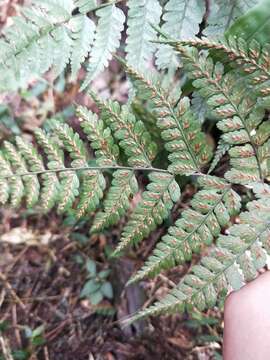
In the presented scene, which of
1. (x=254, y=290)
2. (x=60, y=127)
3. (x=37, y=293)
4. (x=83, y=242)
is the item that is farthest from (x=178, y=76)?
(x=254, y=290)

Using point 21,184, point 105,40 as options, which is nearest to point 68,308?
point 21,184

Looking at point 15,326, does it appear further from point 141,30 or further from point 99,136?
point 141,30

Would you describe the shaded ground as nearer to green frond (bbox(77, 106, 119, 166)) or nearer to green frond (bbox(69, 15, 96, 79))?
green frond (bbox(77, 106, 119, 166))

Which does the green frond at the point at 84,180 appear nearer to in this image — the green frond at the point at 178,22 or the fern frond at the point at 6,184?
the fern frond at the point at 6,184

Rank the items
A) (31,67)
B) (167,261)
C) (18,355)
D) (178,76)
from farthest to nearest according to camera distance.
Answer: (178,76)
(18,355)
(31,67)
(167,261)

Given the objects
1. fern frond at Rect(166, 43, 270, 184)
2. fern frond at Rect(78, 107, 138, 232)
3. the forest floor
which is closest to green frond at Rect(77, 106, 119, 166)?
fern frond at Rect(78, 107, 138, 232)

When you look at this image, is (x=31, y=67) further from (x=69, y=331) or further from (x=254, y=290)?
(x=69, y=331)

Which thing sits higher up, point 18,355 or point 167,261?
point 167,261
